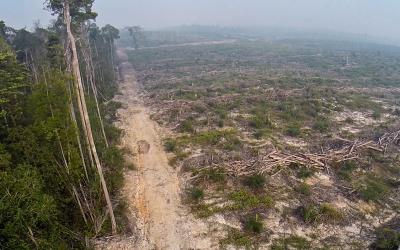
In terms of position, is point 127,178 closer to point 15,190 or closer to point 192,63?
point 15,190

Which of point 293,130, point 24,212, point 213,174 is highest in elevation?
point 24,212

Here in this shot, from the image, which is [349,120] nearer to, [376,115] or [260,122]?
[376,115]

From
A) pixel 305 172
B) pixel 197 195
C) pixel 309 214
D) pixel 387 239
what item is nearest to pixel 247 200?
pixel 197 195

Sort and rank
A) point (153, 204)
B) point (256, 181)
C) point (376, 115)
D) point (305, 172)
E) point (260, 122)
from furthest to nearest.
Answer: point (376, 115)
point (260, 122)
point (305, 172)
point (256, 181)
point (153, 204)

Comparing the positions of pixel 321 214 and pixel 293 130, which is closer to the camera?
pixel 321 214

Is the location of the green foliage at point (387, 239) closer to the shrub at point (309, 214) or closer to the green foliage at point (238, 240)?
the shrub at point (309, 214)

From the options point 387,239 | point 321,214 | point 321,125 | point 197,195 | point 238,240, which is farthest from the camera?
point 321,125
